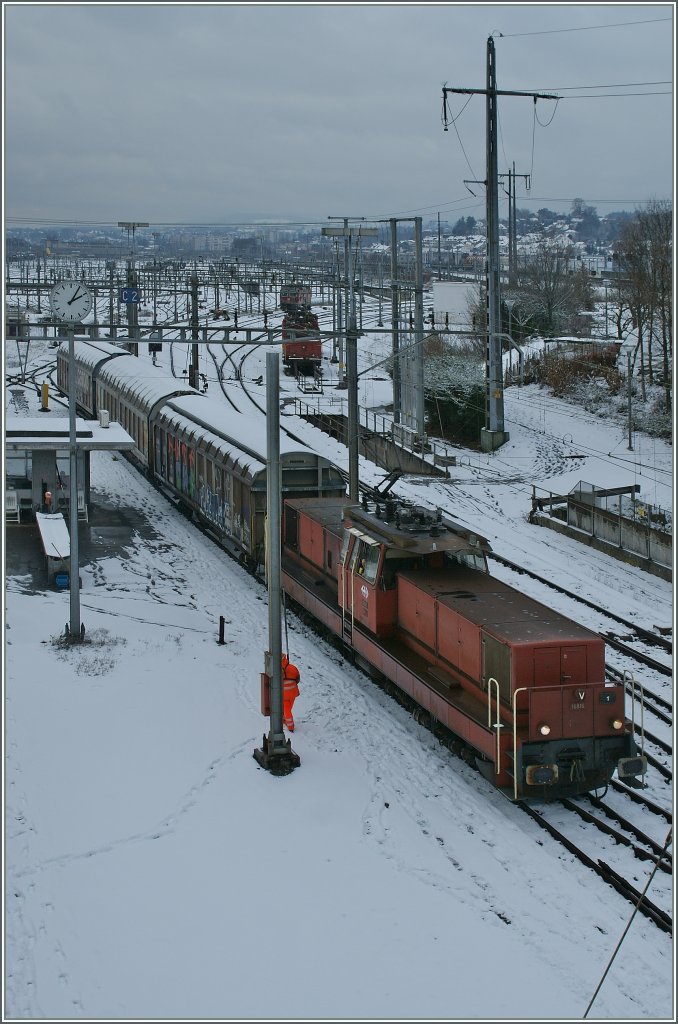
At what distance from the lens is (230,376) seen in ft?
215

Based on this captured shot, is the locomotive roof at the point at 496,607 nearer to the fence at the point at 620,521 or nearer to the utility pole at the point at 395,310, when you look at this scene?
the fence at the point at 620,521

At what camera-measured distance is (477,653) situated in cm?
1568

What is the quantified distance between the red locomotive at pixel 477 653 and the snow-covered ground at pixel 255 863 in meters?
0.93

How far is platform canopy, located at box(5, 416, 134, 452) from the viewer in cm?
2977

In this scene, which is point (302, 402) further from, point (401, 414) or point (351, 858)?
point (351, 858)

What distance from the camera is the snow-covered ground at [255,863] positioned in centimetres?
1092

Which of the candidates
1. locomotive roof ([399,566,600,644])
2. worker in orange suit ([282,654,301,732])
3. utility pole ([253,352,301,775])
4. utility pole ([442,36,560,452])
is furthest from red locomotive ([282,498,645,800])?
utility pole ([442,36,560,452])

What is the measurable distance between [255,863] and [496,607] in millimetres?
5267

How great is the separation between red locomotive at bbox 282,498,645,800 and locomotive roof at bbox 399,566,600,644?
0.02 meters

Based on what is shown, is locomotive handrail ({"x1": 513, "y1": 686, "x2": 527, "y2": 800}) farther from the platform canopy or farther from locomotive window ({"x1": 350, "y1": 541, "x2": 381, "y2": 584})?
the platform canopy

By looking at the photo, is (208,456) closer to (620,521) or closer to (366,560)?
(620,521)

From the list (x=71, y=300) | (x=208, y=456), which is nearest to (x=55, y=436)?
(x=208, y=456)

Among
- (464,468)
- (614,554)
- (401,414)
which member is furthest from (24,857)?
(401,414)

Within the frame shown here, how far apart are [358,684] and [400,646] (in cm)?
190
